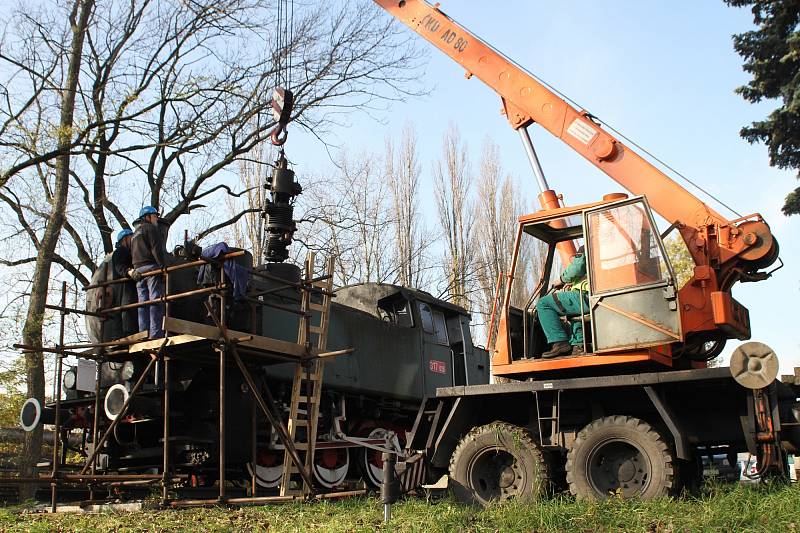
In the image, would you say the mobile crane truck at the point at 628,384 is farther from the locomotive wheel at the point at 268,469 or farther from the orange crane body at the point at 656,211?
the locomotive wheel at the point at 268,469

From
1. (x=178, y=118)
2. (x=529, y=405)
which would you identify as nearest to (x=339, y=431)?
(x=529, y=405)

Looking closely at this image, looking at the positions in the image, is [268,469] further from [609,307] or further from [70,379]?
[609,307]

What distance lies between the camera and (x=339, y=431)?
11.2 meters

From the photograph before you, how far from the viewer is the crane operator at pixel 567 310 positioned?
764cm

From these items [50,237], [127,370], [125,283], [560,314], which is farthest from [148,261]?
[50,237]

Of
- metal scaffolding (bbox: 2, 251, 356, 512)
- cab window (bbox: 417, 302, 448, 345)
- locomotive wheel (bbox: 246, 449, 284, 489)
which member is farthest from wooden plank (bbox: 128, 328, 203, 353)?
cab window (bbox: 417, 302, 448, 345)

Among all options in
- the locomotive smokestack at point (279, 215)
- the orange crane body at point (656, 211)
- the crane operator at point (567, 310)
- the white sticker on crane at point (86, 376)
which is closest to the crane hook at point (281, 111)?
the locomotive smokestack at point (279, 215)

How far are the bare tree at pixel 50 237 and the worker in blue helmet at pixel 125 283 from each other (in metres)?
5.56

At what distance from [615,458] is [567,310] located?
150cm

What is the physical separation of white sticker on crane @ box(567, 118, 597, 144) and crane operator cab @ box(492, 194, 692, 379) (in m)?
1.39

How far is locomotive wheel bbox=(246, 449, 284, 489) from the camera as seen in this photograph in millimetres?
10219

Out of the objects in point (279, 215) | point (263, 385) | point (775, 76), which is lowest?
point (263, 385)

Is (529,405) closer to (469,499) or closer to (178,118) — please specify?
(469,499)

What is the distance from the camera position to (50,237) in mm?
15125
